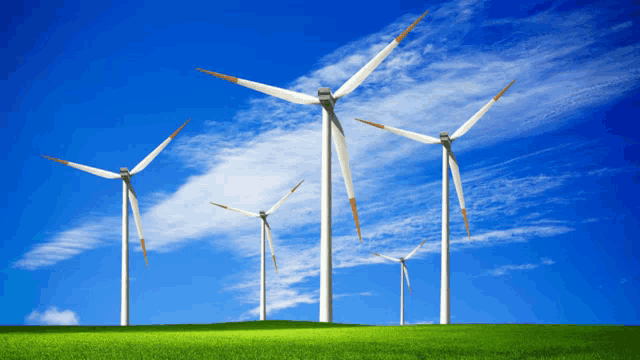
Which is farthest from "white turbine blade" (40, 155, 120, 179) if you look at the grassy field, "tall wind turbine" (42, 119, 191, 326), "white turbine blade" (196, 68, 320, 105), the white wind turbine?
the grassy field

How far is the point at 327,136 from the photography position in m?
42.8

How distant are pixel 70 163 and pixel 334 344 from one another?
48117 millimetres

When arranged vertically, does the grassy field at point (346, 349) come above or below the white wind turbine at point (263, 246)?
below

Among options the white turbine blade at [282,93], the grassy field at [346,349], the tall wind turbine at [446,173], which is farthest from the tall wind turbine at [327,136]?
the grassy field at [346,349]

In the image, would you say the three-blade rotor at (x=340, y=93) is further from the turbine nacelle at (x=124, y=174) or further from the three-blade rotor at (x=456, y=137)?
the turbine nacelle at (x=124, y=174)

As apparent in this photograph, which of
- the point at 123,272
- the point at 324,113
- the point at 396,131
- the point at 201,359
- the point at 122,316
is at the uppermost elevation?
the point at 396,131

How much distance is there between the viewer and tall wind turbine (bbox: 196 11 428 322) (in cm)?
4088

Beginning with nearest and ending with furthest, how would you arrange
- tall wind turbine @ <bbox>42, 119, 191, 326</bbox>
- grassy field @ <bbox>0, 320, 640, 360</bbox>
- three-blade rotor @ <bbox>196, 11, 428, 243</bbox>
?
grassy field @ <bbox>0, 320, 640, 360</bbox>, three-blade rotor @ <bbox>196, 11, 428, 243</bbox>, tall wind turbine @ <bbox>42, 119, 191, 326</bbox>

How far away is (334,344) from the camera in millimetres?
23328

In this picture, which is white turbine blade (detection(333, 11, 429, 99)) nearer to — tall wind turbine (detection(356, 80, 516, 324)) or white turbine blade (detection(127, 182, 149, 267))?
tall wind turbine (detection(356, 80, 516, 324))

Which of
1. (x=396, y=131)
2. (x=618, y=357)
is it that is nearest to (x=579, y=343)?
(x=618, y=357)

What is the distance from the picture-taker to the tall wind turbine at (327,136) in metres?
40.9

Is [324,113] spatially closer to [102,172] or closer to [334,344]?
[334,344]

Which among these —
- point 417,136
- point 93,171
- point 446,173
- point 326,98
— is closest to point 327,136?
point 326,98
